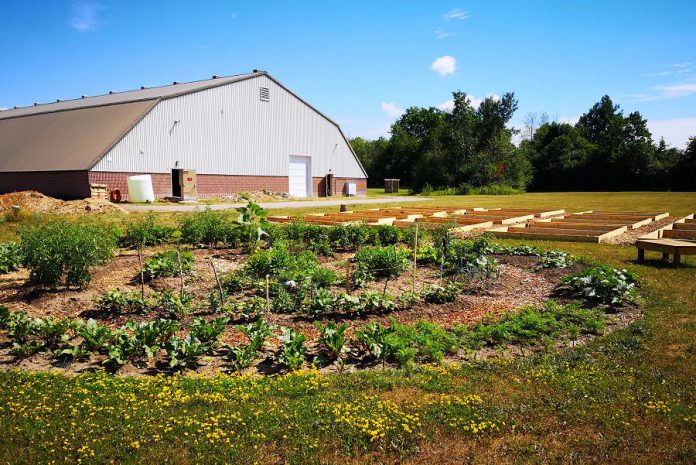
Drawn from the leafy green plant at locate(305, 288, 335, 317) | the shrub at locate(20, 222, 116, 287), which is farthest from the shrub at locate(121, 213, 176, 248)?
the leafy green plant at locate(305, 288, 335, 317)

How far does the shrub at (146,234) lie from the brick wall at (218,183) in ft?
53.8

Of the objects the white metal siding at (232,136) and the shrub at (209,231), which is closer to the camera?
the shrub at (209,231)

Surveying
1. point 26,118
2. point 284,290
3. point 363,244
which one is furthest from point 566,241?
point 26,118

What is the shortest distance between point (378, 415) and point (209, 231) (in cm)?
818

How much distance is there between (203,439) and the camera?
3551 millimetres

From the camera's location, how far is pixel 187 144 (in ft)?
97.3

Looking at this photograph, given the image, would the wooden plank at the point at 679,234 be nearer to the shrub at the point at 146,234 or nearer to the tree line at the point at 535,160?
the shrub at the point at 146,234

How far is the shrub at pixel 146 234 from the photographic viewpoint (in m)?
10.4

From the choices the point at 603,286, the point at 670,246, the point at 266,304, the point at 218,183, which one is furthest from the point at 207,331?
the point at 218,183

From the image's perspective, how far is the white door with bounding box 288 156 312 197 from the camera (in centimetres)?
3631

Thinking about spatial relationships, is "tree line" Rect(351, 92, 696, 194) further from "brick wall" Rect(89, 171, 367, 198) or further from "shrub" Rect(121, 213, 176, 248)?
"shrub" Rect(121, 213, 176, 248)

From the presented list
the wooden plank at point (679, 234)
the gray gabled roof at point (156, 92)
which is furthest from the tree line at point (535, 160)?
the wooden plank at point (679, 234)

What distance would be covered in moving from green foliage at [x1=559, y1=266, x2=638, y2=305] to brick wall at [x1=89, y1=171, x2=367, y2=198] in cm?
2419

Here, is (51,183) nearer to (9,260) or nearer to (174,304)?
(9,260)
